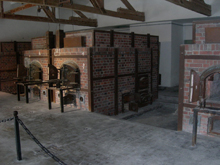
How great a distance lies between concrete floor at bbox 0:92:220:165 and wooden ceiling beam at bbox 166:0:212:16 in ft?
12.6

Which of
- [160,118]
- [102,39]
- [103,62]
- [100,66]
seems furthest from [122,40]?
[160,118]

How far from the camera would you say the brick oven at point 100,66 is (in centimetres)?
554

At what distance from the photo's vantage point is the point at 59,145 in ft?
11.3

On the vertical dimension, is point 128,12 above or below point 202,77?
above

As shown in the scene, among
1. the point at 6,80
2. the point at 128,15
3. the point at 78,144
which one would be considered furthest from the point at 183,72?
the point at 6,80

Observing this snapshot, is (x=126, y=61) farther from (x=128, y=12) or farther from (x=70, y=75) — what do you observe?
(x=128, y=12)

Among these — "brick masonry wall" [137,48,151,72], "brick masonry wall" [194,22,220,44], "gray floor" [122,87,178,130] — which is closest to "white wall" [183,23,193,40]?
"gray floor" [122,87,178,130]

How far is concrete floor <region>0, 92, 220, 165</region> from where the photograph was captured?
9.63 ft

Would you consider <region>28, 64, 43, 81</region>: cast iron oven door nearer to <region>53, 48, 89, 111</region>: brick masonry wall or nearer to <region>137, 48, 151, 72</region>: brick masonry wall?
<region>53, 48, 89, 111</region>: brick masonry wall

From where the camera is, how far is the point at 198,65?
3648 millimetres

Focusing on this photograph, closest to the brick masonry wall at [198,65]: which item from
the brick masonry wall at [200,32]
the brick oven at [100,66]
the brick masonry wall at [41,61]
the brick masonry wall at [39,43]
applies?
the brick masonry wall at [200,32]

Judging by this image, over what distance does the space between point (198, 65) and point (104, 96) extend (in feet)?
9.29

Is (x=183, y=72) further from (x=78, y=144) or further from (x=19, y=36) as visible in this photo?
(x=19, y=36)

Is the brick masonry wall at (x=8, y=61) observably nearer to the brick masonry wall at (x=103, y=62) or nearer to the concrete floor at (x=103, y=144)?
the concrete floor at (x=103, y=144)
